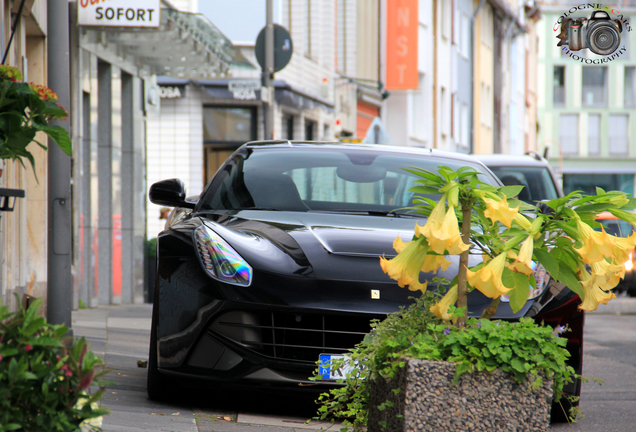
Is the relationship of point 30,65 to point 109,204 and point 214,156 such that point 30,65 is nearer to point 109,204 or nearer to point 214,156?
point 109,204

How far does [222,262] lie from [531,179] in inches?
287

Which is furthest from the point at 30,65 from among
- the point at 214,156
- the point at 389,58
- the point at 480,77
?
the point at 480,77

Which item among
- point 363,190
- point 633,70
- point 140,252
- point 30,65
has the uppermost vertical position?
point 633,70

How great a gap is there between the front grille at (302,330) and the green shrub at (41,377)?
214cm

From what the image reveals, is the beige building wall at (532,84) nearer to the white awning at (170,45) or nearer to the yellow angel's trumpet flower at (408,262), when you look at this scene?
the white awning at (170,45)

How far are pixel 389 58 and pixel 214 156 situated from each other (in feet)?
42.3

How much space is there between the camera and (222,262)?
438 centimetres

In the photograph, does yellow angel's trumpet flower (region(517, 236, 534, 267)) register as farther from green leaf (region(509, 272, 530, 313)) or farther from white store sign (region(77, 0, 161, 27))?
white store sign (region(77, 0, 161, 27))

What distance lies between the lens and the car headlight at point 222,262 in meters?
4.31

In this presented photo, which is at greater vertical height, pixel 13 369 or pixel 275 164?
pixel 275 164

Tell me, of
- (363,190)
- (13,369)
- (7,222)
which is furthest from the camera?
(7,222)

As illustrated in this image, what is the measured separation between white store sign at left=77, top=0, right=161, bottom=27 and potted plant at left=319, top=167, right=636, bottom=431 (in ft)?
28.3

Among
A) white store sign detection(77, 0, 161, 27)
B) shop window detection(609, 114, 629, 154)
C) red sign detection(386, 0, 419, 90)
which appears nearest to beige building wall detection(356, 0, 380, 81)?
red sign detection(386, 0, 419, 90)

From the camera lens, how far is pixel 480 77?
4656 cm
